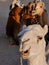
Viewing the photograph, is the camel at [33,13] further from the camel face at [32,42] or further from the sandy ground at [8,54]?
the camel face at [32,42]

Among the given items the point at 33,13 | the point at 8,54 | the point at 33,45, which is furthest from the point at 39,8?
the point at 33,45

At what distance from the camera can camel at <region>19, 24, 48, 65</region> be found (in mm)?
1460

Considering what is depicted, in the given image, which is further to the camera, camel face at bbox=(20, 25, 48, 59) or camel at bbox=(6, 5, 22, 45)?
camel at bbox=(6, 5, 22, 45)

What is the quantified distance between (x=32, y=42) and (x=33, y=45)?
0.05ft

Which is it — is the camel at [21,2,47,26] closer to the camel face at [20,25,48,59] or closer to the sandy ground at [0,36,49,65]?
the sandy ground at [0,36,49,65]

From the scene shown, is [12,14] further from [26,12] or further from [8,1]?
[8,1]

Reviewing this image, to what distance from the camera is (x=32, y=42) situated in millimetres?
1497

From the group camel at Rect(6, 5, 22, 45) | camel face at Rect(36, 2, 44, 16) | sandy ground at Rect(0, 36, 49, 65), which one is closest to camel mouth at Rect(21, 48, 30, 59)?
sandy ground at Rect(0, 36, 49, 65)

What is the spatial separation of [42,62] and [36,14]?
127 cm

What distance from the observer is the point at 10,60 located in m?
2.81

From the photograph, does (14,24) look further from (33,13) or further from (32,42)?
(32,42)

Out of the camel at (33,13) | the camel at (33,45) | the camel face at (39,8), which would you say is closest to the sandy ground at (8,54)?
the camel at (33,13)

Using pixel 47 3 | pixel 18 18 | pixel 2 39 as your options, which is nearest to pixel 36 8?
pixel 18 18

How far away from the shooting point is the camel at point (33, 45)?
4.79ft
